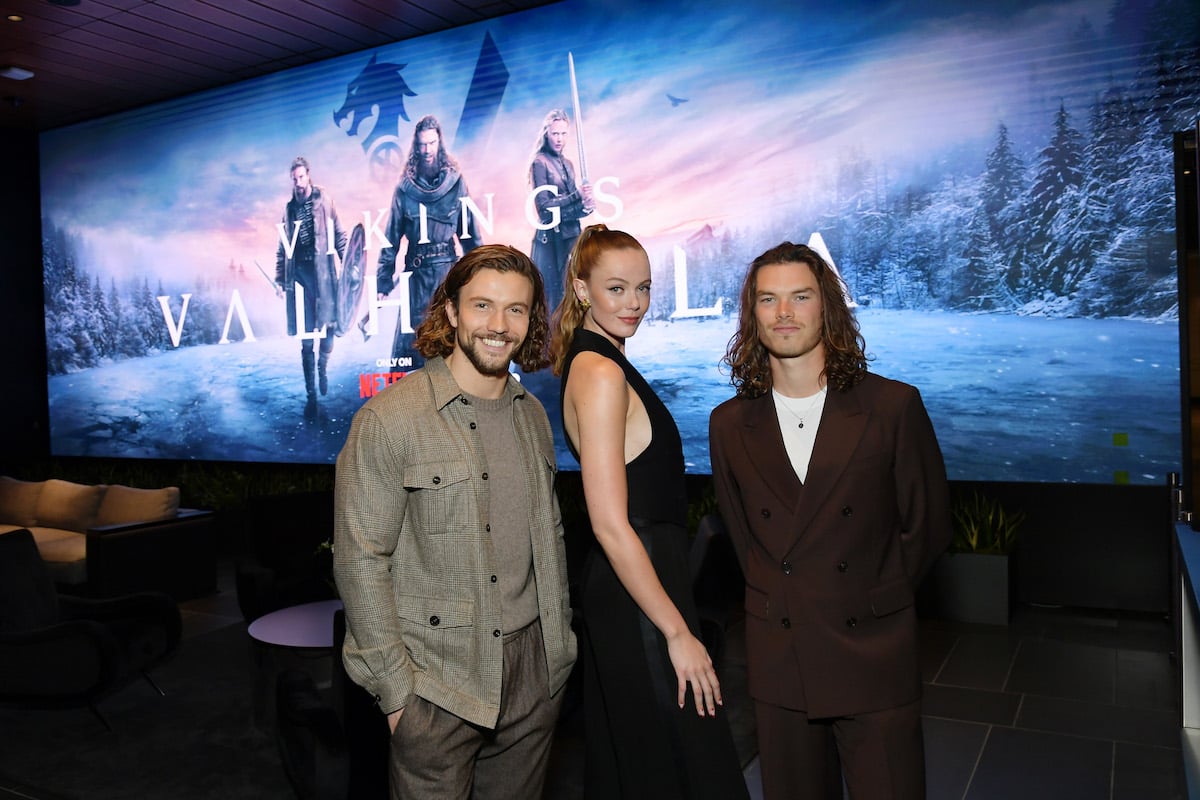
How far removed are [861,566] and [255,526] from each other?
4.08 metres

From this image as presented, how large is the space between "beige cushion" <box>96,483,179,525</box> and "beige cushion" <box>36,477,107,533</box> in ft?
0.62

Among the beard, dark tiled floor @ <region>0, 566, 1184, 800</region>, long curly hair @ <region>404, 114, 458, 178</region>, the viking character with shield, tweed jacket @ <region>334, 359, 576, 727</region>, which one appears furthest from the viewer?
the viking character with shield

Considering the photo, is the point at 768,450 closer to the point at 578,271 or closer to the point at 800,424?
the point at 800,424

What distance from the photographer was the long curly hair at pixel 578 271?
1.94 metres

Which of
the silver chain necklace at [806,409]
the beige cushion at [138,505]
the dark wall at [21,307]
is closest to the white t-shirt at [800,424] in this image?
the silver chain necklace at [806,409]

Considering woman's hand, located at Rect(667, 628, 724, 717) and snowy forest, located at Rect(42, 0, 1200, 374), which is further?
snowy forest, located at Rect(42, 0, 1200, 374)

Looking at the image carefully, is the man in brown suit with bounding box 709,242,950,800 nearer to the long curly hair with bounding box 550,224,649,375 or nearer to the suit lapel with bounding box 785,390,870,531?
the suit lapel with bounding box 785,390,870,531

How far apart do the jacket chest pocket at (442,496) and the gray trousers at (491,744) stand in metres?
0.27

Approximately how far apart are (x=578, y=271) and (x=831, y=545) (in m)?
0.79

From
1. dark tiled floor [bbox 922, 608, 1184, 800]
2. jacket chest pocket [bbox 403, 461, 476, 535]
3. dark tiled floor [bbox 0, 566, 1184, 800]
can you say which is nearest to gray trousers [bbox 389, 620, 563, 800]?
jacket chest pocket [bbox 403, 461, 476, 535]

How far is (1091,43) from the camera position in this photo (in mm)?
5520

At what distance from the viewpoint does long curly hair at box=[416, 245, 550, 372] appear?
184cm

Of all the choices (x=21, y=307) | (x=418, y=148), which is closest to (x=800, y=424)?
(x=418, y=148)

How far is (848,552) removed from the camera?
5.86 ft
